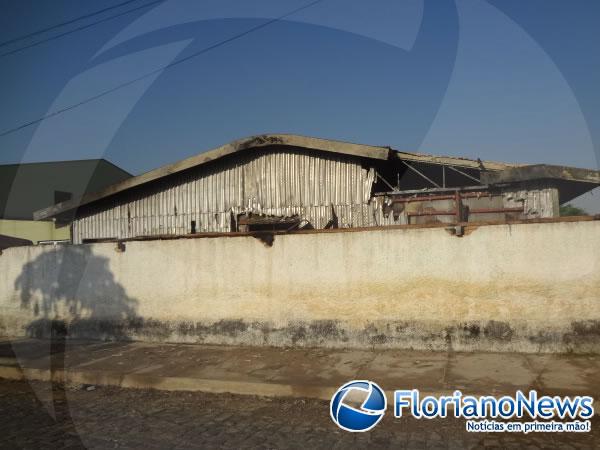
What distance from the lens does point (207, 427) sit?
5.26m

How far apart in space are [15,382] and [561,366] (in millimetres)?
8260

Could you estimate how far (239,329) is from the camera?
333 inches

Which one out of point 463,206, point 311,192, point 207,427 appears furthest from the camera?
point 311,192

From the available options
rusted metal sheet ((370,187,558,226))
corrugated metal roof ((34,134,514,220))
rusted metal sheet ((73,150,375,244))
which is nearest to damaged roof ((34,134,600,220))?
corrugated metal roof ((34,134,514,220))

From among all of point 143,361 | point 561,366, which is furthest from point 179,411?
point 561,366

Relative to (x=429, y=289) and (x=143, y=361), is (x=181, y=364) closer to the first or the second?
(x=143, y=361)

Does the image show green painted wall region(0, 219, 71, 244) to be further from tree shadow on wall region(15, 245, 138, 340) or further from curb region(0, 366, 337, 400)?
curb region(0, 366, 337, 400)

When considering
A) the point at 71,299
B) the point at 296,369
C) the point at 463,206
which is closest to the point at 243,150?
the point at 463,206

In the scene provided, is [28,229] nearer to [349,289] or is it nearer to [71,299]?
[71,299]

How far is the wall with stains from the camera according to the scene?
271 inches

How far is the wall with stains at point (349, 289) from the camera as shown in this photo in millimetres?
6887

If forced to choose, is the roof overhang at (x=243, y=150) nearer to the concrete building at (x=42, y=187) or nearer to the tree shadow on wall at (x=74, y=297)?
the tree shadow on wall at (x=74, y=297)

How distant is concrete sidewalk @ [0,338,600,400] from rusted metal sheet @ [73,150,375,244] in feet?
9.65

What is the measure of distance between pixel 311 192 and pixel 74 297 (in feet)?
17.8
